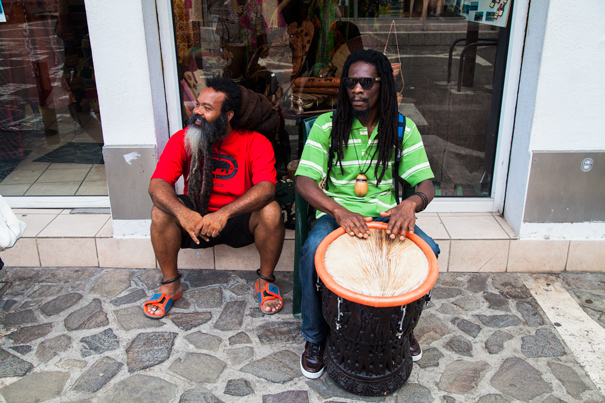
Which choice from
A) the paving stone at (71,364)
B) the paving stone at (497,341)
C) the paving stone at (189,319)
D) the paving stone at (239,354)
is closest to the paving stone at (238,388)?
the paving stone at (239,354)

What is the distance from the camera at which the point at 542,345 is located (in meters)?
2.71

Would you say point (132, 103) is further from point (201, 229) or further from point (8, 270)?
point (8, 270)

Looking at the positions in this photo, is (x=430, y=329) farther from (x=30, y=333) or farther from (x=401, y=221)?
(x=30, y=333)

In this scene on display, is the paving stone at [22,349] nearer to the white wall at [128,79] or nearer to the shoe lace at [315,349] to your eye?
the white wall at [128,79]

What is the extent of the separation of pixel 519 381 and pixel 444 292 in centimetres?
86

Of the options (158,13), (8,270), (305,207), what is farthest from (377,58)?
(8,270)

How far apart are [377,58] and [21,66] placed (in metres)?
3.11

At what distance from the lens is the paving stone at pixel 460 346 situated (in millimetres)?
2682

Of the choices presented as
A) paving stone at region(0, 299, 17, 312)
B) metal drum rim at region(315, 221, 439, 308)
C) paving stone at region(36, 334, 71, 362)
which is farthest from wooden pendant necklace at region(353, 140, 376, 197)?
paving stone at region(0, 299, 17, 312)

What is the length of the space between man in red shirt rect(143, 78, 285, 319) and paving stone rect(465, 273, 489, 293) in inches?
50.8

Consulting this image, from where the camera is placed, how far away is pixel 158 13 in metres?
3.23

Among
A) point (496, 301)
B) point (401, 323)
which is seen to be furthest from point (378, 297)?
point (496, 301)

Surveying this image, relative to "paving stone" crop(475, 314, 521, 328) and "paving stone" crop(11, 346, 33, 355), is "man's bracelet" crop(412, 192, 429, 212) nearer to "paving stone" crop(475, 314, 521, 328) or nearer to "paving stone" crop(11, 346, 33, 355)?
"paving stone" crop(475, 314, 521, 328)

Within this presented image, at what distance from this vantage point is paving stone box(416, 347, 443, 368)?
259cm
